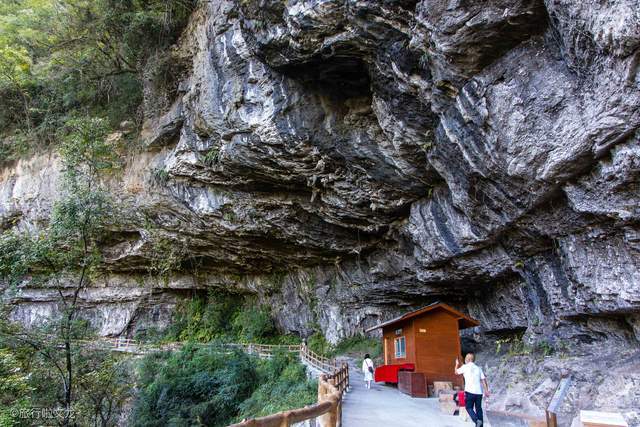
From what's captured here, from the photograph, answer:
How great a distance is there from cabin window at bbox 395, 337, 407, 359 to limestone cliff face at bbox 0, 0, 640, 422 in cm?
275

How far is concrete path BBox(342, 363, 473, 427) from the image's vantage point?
21.0ft

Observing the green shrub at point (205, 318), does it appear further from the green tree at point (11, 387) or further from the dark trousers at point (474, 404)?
the dark trousers at point (474, 404)

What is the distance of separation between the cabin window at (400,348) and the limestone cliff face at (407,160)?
2.75 metres

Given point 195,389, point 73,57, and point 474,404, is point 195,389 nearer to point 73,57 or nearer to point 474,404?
point 474,404

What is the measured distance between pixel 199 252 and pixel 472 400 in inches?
636

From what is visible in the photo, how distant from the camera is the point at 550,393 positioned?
7691 millimetres

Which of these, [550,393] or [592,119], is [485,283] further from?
[592,119]

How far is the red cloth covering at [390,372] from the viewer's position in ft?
36.6

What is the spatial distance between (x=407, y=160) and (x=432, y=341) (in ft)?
17.3

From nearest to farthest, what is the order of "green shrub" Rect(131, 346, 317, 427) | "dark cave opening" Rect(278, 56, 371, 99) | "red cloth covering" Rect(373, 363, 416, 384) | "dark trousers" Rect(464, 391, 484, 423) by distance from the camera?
"dark trousers" Rect(464, 391, 484, 423) < "dark cave opening" Rect(278, 56, 371, 99) < "red cloth covering" Rect(373, 363, 416, 384) < "green shrub" Rect(131, 346, 317, 427)

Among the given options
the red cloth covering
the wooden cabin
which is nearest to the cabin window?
the wooden cabin

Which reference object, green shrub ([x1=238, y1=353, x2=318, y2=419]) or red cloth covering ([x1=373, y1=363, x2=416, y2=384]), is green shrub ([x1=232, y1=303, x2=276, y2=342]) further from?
red cloth covering ([x1=373, y1=363, x2=416, y2=384])

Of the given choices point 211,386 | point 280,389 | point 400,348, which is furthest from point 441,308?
point 211,386

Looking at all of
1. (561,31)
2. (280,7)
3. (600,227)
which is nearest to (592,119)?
(561,31)
